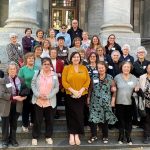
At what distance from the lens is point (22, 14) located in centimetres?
1300

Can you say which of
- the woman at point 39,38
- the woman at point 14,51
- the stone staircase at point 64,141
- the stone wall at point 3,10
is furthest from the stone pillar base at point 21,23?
the stone wall at point 3,10

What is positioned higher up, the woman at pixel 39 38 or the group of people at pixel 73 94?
the woman at pixel 39 38

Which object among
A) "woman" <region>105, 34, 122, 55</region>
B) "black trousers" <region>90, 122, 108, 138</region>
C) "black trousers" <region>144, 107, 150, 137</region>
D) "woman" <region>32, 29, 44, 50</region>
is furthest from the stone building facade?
"black trousers" <region>90, 122, 108, 138</region>

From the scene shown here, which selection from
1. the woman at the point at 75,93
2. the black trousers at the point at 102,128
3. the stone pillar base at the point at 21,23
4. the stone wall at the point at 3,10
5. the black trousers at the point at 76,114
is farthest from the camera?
the stone wall at the point at 3,10

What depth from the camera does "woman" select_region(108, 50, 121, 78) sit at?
9039 millimetres

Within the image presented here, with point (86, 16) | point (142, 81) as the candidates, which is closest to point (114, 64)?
point (142, 81)

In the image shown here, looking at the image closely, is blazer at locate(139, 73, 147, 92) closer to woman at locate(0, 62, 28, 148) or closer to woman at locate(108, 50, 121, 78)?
woman at locate(108, 50, 121, 78)

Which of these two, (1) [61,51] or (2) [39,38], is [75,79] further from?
(2) [39,38]

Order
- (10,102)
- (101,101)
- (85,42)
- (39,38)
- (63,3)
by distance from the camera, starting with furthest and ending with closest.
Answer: (63,3), (85,42), (39,38), (101,101), (10,102)

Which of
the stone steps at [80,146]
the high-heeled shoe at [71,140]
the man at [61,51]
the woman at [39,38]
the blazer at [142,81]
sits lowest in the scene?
the stone steps at [80,146]

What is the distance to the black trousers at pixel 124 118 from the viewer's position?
8359mm

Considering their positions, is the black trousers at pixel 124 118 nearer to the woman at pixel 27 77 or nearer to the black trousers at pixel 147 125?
the black trousers at pixel 147 125

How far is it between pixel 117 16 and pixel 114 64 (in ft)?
14.2

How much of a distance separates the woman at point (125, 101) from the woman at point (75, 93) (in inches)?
31.4
